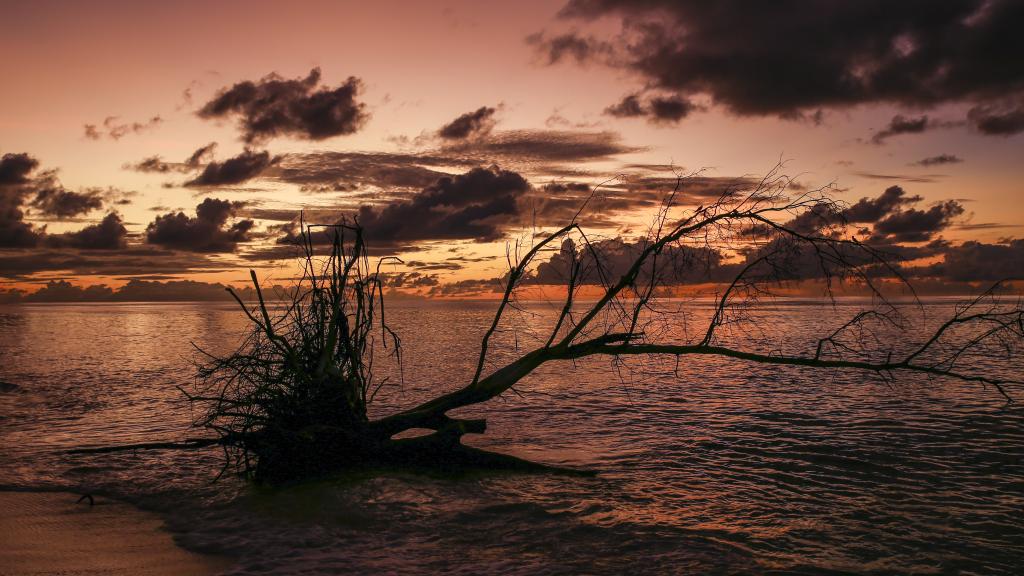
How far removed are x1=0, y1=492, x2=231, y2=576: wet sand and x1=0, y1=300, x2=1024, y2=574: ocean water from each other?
34cm

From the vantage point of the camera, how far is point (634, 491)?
10227mm

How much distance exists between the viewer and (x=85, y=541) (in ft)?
26.2

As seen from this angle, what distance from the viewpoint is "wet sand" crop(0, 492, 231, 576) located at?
712 centimetres

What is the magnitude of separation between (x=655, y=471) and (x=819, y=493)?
101 inches

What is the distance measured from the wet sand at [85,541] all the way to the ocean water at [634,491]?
34 centimetres

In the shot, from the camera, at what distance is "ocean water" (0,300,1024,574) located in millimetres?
7648

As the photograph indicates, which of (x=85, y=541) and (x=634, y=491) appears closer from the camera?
(x=85, y=541)

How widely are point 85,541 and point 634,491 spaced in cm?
733

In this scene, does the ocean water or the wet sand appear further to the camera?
the ocean water

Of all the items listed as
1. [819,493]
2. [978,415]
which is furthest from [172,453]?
[978,415]

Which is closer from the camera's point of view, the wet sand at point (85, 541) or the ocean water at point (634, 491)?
the wet sand at point (85, 541)

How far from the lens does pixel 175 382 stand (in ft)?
79.6

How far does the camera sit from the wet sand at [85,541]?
7.12 meters

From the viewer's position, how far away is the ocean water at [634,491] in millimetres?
7648
